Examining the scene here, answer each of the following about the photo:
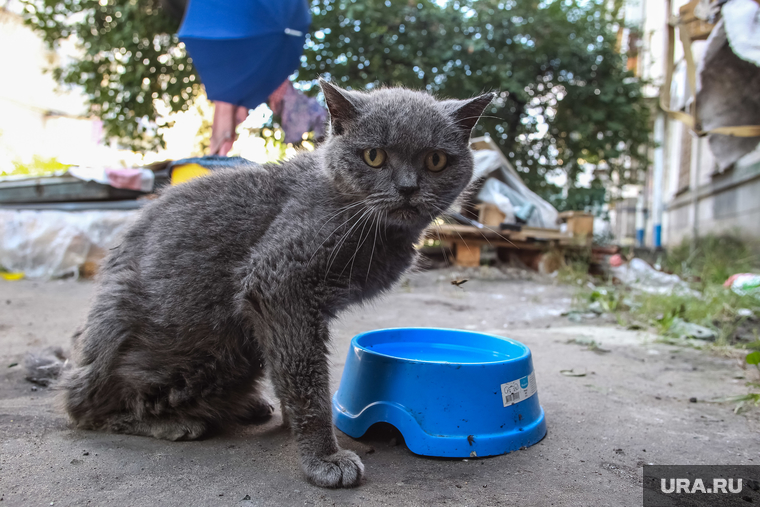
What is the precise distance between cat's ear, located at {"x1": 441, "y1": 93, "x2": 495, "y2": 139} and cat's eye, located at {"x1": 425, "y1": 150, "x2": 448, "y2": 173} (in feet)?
0.47

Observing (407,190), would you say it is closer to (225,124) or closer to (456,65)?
(225,124)

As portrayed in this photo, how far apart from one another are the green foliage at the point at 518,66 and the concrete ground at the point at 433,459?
499 cm

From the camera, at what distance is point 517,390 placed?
1.46 m

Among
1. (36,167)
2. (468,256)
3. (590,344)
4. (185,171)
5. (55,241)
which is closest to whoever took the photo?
(590,344)

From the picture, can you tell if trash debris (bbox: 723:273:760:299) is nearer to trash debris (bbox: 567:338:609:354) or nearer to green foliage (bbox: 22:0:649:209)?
trash debris (bbox: 567:338:609:354)

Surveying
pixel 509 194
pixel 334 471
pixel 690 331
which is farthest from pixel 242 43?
pixel 690 331

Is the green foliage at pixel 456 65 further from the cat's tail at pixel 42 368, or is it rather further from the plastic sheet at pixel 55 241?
the cat's tail at pixel 42 368

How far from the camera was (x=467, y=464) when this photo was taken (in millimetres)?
1358

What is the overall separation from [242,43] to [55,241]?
108 inches

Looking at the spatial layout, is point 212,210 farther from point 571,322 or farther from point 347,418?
point 571,322

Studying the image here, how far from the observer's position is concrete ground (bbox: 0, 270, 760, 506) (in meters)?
1.15

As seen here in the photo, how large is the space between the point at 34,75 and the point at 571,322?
11.2 meters

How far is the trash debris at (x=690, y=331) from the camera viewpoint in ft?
9.17

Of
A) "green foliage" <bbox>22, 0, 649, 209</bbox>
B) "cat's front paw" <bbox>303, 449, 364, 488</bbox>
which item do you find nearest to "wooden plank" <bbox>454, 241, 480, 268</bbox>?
"green foliage" <bbox>22, 0, 649, 209</bbox>
